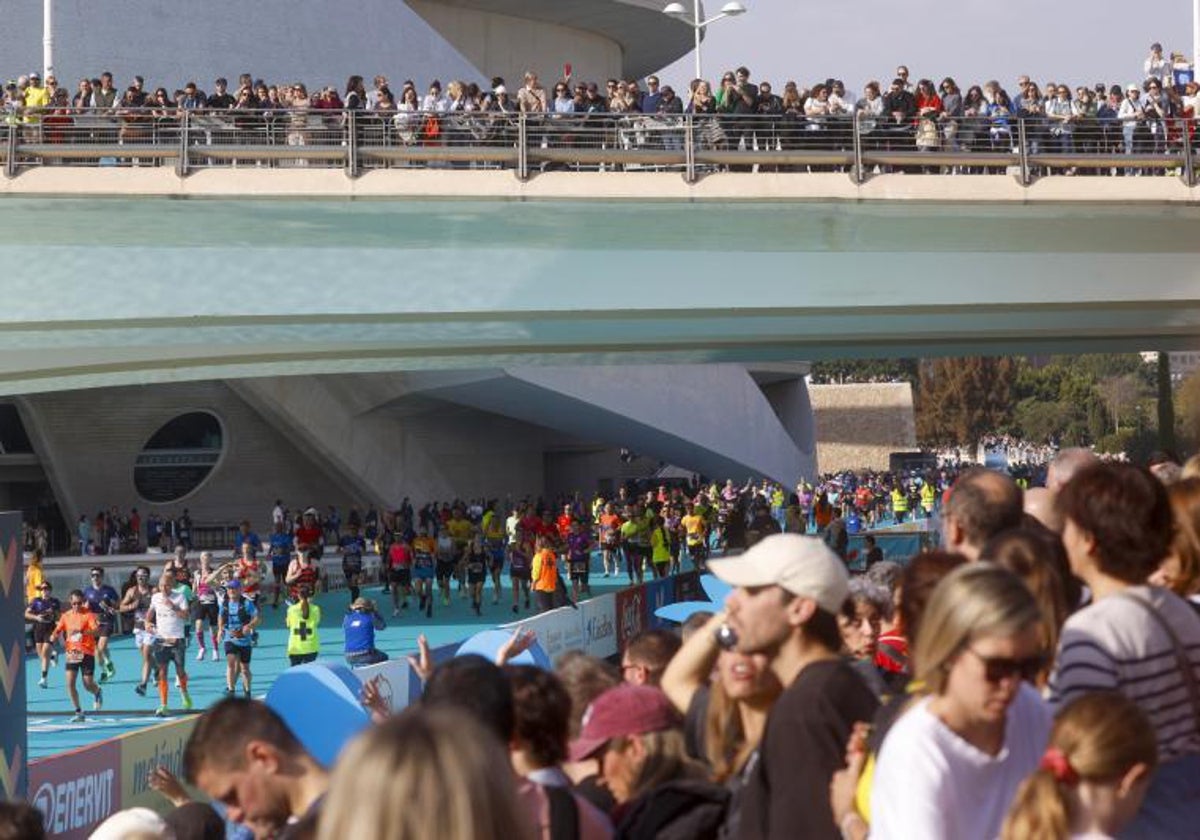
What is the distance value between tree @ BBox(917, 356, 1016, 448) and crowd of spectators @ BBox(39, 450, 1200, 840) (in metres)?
92.7

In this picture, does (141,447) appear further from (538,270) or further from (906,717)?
(906,717)

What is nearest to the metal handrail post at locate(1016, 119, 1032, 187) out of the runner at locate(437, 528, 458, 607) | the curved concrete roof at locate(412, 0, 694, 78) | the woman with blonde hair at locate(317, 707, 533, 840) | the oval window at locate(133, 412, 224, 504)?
the runner at locate(437, 528, 458, 607)

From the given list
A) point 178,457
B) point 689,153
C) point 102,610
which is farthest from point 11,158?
point 178,457

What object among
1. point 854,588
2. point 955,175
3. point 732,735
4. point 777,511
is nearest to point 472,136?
point 955,175

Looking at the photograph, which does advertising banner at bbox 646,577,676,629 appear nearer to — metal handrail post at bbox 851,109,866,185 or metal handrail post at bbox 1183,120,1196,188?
metal handrail post at bbox 851,109,866,185

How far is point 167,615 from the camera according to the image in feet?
64.6

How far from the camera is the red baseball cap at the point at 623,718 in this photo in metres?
4.90

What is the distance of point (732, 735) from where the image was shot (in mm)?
4938

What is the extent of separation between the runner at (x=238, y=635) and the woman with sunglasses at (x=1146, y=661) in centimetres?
1542

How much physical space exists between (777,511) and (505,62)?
18.2 meters

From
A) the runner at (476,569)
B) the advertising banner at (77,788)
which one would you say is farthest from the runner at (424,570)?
the advertising banner at (77,788)

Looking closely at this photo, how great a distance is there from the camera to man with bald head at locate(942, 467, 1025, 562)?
557 centimetres

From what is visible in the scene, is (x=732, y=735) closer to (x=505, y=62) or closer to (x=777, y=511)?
(x=777, y=511)

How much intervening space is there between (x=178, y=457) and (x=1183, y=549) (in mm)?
45856
